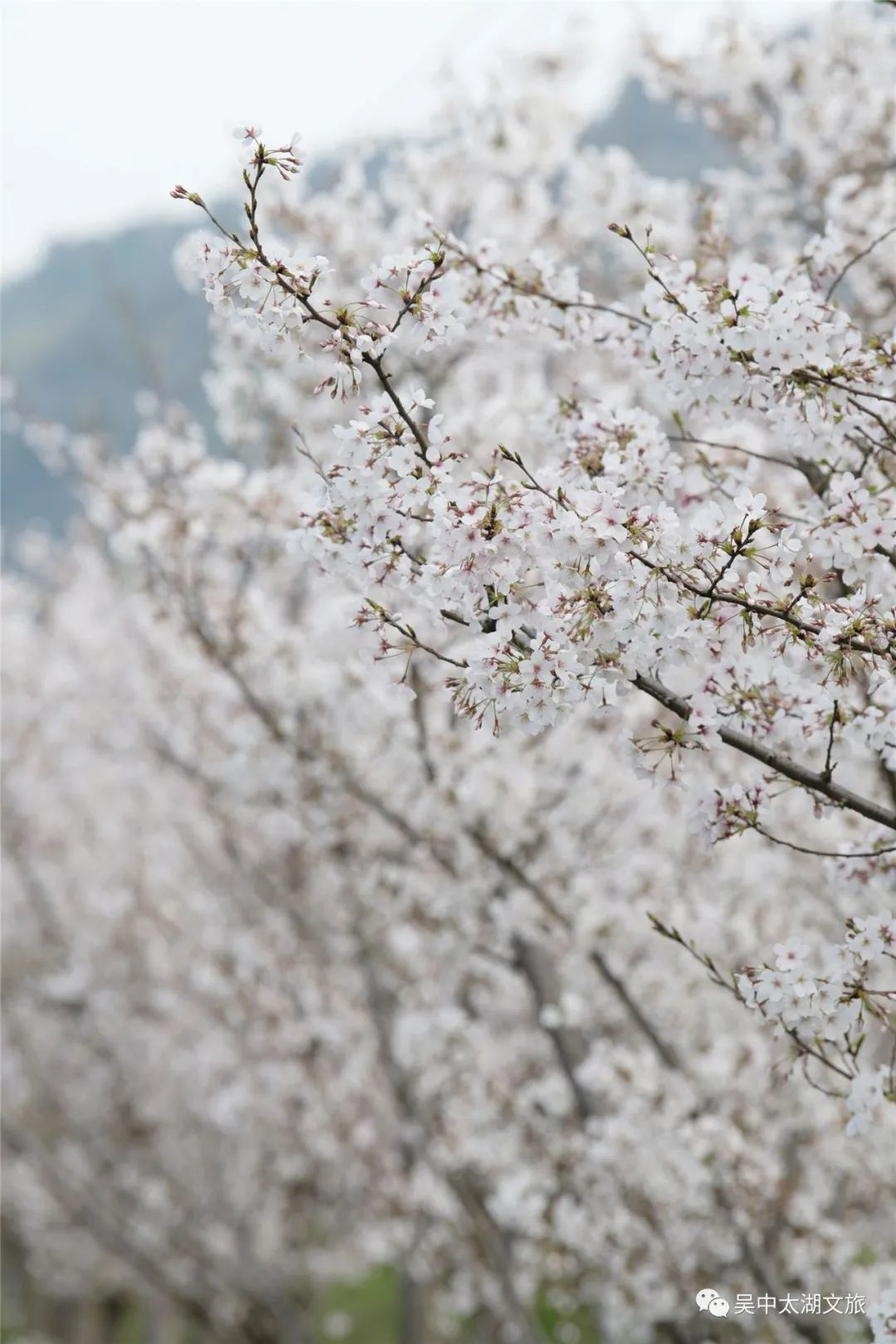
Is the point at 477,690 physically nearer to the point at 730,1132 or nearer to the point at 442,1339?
the point at 730,1132

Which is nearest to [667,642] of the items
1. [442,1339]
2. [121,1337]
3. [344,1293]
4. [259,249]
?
[259,249]

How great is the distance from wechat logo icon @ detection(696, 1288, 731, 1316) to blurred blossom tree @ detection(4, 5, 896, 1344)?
0.28 metres

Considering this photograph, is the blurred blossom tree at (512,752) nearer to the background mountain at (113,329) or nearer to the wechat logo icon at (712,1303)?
the wechat logo icon at (712,1303)

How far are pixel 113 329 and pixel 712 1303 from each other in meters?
103

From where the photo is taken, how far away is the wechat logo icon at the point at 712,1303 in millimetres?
5582

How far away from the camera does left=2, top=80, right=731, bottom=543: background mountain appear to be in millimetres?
9844

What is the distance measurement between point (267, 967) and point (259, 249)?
8.29 m

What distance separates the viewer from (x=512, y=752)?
272 inches

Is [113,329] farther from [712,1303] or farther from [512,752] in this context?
[712,1303]

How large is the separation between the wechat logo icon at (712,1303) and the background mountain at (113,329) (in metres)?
6.92

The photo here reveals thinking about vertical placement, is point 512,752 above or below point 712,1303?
above

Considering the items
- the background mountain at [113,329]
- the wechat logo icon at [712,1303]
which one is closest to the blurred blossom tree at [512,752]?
the wechat logo icon at [712,1303]

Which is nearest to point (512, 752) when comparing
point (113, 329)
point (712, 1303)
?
point (712, 1303)

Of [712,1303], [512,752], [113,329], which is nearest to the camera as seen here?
[712,1303]
